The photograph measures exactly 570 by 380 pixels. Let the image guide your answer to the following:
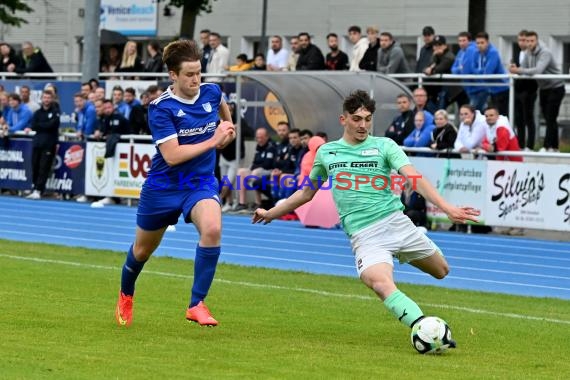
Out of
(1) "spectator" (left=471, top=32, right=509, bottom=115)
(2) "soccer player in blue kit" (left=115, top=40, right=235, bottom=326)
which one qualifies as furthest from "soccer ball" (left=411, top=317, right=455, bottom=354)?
(1) "spectator" (left=471, top=32, right=509, bottom=115)

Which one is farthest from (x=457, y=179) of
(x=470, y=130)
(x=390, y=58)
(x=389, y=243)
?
(x=389, y=243)

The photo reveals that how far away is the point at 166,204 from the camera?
31.7 feet

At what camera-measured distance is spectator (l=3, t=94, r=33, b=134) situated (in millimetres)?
28250

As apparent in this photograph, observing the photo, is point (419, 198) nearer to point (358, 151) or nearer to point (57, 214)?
point (57, 214)

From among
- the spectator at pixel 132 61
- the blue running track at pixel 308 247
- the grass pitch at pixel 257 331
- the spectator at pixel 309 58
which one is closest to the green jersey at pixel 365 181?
the grass pitch at pixel 257 331

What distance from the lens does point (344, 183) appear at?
9.54m

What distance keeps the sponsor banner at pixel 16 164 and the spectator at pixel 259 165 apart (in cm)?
584

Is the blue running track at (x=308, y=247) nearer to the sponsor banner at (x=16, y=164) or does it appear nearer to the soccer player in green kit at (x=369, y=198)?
the sponsor banner at (x=16, y=164)

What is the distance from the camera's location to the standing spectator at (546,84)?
2064 cm

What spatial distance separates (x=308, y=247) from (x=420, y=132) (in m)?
3.90

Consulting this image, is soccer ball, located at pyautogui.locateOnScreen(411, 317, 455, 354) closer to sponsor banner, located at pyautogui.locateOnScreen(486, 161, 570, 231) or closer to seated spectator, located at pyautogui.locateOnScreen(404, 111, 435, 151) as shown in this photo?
sponsor banner, located at pyautogui.locateOnScreen(486, 161, 570, 231)

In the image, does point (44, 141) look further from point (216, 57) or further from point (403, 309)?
point (403, 309)

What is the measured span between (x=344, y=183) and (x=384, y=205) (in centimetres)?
34

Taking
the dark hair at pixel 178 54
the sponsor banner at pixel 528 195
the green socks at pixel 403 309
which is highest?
the dark hair at pixel 178 54
